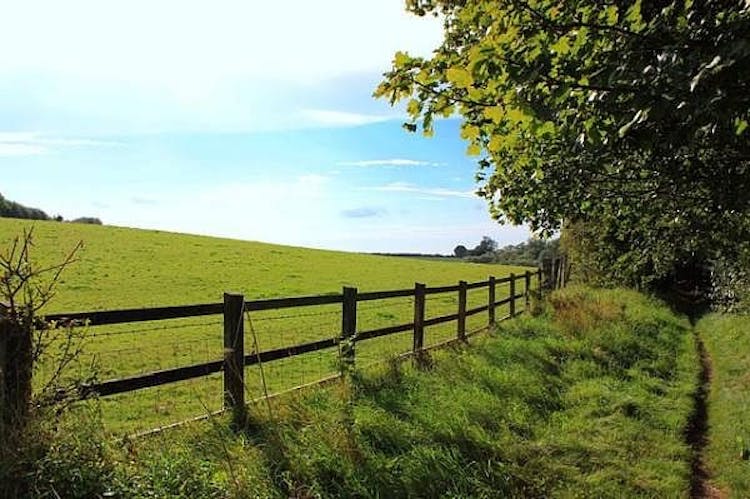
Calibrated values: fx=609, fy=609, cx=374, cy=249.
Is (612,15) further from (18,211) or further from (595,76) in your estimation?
(18,211)

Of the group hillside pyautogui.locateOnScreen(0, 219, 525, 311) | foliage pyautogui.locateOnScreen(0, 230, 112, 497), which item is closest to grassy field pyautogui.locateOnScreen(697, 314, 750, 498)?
foliage pyautogui.locateOnScreen(0, 230, 112, 497)

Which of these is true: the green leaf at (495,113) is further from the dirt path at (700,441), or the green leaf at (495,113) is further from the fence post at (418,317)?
the fence post at (418,317)

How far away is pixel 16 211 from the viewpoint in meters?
78.2

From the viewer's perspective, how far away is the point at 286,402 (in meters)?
6.27

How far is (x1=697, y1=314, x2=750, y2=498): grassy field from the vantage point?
610 centimetres

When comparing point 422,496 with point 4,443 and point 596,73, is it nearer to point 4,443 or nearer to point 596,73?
point 4,443

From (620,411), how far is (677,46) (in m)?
5.86

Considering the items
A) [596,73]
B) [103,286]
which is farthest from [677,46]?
[103,286]

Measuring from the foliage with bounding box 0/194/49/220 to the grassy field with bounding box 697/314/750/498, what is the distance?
77744 millimetres

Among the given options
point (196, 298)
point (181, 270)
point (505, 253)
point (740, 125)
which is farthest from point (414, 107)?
point (505, 253)

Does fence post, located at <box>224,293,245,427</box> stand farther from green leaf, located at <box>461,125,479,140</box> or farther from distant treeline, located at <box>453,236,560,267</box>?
distant treeline, located at <box>453,236,560,267</box>

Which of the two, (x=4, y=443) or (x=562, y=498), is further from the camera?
(x=562, y=498)

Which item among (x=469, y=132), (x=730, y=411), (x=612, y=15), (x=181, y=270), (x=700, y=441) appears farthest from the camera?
(x=181, y=270)

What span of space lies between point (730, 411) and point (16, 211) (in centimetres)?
8674
